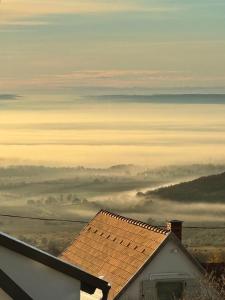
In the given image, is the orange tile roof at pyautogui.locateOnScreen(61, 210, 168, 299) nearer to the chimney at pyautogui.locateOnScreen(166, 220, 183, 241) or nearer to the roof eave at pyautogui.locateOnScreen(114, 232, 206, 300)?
the roof eave at pyautogui.locateOnScreen(114, 232, 206, 300)

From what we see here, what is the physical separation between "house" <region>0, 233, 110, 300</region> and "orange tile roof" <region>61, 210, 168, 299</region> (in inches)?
598

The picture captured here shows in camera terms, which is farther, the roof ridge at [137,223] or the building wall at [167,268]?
the roof ridge at [137,223]

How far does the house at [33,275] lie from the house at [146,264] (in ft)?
49.2

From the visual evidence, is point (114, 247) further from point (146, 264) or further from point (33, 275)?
point (33, 275)

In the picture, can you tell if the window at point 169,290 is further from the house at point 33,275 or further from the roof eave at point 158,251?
the house at point 33,275

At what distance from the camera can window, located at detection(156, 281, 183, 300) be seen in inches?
1144

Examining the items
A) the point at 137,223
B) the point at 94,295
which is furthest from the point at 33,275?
the point at 137,223

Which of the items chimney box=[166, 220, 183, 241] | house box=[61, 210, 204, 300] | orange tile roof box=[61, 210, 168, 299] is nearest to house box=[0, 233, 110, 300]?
house box=[61, 210, 204, 300]

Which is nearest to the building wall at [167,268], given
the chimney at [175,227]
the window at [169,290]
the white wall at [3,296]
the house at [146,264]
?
the house at [146,264]

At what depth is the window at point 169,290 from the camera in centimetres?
2905

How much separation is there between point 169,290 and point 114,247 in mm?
2397

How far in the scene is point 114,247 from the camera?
3028cm

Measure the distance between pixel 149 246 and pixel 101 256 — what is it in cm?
242

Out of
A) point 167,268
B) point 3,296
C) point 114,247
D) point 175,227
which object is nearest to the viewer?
point 3,296
